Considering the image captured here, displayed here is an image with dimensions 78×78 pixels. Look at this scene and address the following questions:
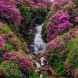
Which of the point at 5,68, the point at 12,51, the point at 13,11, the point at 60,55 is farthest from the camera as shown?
the point at 13,11

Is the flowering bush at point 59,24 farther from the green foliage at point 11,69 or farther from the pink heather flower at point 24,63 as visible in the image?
the green foliage at point 11,69

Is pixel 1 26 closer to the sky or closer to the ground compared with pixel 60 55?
closer to the sky

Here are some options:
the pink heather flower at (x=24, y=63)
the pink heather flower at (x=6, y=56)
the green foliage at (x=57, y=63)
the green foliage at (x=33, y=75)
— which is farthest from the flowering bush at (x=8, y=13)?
the green foliage at (x=33, y=75)

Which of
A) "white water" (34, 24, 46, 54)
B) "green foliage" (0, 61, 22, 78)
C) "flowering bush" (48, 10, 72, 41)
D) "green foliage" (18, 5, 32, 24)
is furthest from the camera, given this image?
"green foliage" (18, 5, 32, 24)

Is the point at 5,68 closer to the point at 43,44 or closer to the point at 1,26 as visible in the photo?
the point at 1,26

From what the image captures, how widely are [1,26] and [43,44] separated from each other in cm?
460

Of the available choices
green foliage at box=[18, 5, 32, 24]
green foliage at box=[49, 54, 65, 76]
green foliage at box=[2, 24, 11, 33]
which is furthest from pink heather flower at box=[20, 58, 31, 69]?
green foliage at box=[18, 5, 32, 24]

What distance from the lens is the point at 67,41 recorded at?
2298cm

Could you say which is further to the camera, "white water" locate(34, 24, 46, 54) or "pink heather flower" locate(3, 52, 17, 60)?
"white water" locate(34, 24, 46, 54)

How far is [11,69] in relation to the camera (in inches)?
759

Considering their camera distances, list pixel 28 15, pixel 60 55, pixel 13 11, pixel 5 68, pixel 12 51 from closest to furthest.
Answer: pixel 5 68 < pixel 12 51 < pixel 60 55 < pixel 13 11 < pixel 28 15

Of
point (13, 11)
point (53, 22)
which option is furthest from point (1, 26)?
point (53, 22)

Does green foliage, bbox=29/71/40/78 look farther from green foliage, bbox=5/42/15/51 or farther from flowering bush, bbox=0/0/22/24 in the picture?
flowering bush, bbox=0/0/22/24

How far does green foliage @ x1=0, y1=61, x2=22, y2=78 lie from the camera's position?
19031mm
